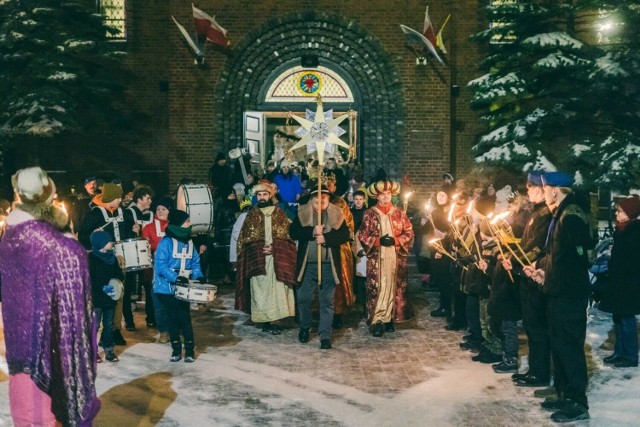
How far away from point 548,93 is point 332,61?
17.0 feet

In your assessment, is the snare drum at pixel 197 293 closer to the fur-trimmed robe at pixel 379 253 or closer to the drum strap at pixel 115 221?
the drum strap at pixel 115 221

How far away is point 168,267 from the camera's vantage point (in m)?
9.34

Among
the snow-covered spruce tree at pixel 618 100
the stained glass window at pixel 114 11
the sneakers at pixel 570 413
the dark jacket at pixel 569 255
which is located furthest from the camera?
the stained glass window at pixel 114 11

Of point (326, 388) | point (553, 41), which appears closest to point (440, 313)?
point (326, 388)

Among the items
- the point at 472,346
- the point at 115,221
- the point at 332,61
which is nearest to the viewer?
the point at 472,346

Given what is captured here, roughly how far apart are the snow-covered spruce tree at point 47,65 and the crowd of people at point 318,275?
6564 mm

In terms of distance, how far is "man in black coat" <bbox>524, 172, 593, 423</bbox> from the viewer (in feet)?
24.3

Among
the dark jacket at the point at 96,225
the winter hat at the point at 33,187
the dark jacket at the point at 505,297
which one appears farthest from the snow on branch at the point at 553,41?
the winter hat at the point at 33,187

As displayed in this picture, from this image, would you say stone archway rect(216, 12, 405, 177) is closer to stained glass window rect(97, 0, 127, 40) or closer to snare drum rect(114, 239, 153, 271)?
stained glass window rect(97, 0, 127, 40)

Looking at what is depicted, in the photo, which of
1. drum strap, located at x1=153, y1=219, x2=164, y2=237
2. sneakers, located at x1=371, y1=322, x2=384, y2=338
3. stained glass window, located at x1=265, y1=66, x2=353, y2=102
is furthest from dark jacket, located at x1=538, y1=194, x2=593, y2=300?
stained glass window, located at x1=265, y1=66, x2=353, y2=102

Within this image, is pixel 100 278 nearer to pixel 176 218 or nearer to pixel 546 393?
pixel 176 218

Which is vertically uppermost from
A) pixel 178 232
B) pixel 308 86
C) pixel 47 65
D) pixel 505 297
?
pixel 47 65

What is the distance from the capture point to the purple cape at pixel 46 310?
4.89 meters

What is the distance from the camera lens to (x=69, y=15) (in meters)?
20.7
